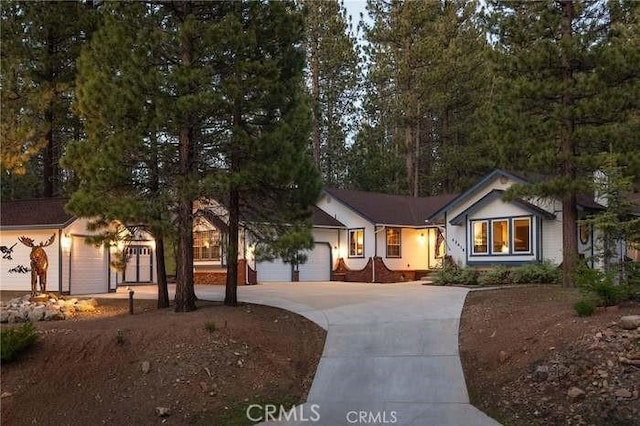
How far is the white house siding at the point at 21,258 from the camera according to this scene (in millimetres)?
21016

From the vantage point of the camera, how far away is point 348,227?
95.2 feet

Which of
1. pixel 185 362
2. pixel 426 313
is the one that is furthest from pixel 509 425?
pixel 426 313

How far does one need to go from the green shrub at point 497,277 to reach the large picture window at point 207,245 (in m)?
11.4

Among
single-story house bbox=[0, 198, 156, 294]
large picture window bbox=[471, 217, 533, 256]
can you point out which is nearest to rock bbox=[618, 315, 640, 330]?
large picture window bbox=[471, 217, 533, 256]

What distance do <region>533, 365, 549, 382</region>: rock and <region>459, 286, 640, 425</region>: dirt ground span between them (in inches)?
0.6

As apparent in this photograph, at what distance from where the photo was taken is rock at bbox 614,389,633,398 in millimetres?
8312

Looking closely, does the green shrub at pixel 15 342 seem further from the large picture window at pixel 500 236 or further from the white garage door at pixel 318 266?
the white garage door at pixel 318 266

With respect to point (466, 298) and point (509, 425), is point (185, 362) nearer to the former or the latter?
point (509, 425)

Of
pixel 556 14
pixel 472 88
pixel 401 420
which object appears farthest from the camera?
pixel 472 88

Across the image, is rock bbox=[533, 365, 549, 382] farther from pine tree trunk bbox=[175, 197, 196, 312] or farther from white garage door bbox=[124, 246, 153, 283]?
white garage door bbox=[124, 246, 153, 283]

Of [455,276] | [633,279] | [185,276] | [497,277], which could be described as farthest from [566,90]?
[185,276]

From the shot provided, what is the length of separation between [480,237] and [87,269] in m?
14.3

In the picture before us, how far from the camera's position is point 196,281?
1067 inches

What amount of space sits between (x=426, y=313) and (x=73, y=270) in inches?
501
